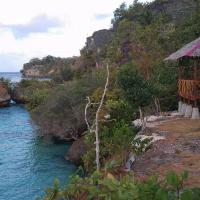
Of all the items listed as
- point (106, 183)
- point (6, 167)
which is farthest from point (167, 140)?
point (6, 167)

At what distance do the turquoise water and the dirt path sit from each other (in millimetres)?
5708

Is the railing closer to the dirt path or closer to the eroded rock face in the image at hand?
the dirt path

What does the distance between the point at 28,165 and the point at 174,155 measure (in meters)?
11.8

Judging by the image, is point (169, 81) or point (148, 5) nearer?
point (169, 81)

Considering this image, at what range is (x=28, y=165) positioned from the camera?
21984 millimetres

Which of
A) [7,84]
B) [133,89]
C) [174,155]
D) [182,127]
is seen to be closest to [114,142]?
[174,155]

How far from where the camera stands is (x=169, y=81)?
74.7ft

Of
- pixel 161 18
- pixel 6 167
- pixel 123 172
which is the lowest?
pixel 6 167

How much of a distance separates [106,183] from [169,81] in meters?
18.6

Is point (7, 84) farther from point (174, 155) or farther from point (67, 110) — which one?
point (174, 155)

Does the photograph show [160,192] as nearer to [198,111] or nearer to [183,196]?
[183,196]

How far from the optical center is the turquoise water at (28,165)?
17641 millimetres

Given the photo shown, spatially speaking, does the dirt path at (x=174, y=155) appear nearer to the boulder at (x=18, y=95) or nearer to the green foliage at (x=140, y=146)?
the green foliage at (x=140, y=146)

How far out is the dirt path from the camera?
10250mm
